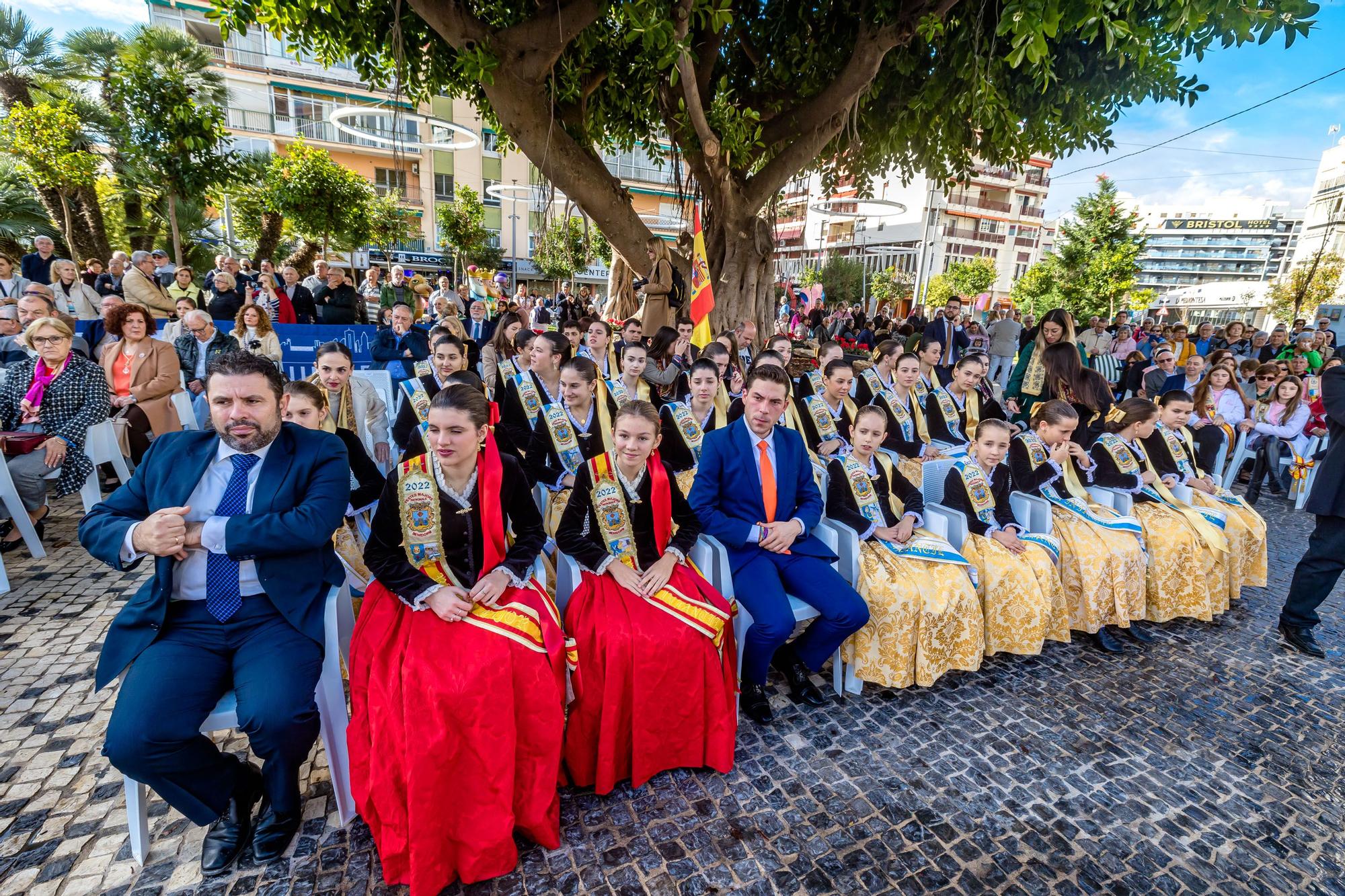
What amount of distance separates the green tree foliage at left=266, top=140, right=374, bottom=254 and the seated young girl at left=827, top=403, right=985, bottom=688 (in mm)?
18413

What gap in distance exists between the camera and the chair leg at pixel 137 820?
204cm

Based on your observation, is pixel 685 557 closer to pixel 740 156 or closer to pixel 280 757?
pixel 280 757

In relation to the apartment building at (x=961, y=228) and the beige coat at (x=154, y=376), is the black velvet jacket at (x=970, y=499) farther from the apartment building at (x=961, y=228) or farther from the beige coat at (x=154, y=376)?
the apartment building at (x=961, y=228)

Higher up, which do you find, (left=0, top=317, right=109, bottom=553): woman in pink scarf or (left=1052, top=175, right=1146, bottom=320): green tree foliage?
(left=1052, top=175, right=1146, bottom=320): green tree foliage

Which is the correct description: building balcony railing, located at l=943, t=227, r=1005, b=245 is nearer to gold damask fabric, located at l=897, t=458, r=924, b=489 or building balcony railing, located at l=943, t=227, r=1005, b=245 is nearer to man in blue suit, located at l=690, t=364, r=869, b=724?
gold damask fabric, located at l=897, t=458, r=924, b=489

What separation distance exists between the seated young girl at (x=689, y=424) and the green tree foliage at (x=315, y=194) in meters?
16.7

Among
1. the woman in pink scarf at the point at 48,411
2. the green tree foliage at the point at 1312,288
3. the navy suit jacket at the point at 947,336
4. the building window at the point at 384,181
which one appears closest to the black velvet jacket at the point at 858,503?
the woman in pink scarf at the point at 48,411

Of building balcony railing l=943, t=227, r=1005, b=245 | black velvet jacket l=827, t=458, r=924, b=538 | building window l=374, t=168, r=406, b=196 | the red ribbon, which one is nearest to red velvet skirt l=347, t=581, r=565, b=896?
the red ribbon

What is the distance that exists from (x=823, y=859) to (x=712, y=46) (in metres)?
8.88

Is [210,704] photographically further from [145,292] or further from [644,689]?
[145,292]

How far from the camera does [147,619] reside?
213 centimetres

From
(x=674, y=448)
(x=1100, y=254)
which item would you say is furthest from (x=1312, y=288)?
(x=674, y=448)

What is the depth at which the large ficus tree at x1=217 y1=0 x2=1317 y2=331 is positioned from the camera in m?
5.74

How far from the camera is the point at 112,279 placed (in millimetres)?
9250
